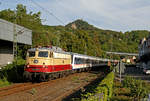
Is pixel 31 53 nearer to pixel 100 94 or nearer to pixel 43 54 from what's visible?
pixel 43 54

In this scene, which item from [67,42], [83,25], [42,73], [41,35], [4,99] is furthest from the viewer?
[83,25]

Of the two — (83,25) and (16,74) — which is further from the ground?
(83,25)

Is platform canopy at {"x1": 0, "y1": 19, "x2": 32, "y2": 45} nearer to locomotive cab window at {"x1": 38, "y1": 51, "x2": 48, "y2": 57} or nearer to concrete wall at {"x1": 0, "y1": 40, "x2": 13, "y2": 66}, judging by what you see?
concrete wall at {"x1": 0, "y1": 40, "x2": 13, "y2": 66}

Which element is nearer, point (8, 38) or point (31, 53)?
point (31, 53)

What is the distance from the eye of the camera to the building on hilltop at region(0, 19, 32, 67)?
25281 millimetres

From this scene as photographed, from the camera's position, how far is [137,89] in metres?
11.9

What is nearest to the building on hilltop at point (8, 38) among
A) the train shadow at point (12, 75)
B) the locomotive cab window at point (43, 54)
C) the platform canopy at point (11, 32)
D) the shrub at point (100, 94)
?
the platform canopy at point (11, 32)

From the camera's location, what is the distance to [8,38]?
85.4ft

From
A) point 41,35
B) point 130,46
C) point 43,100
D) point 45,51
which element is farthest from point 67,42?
point 130,46

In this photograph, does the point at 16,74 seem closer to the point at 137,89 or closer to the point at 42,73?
the point at 42,73

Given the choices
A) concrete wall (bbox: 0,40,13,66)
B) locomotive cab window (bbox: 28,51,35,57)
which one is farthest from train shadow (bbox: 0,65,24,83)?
concrete wall (bbox: 0,40,13,66)

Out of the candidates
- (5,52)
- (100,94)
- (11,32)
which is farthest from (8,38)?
(100,94)

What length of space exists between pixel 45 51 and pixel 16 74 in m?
5.25

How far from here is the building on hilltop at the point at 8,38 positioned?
82.9 ft
